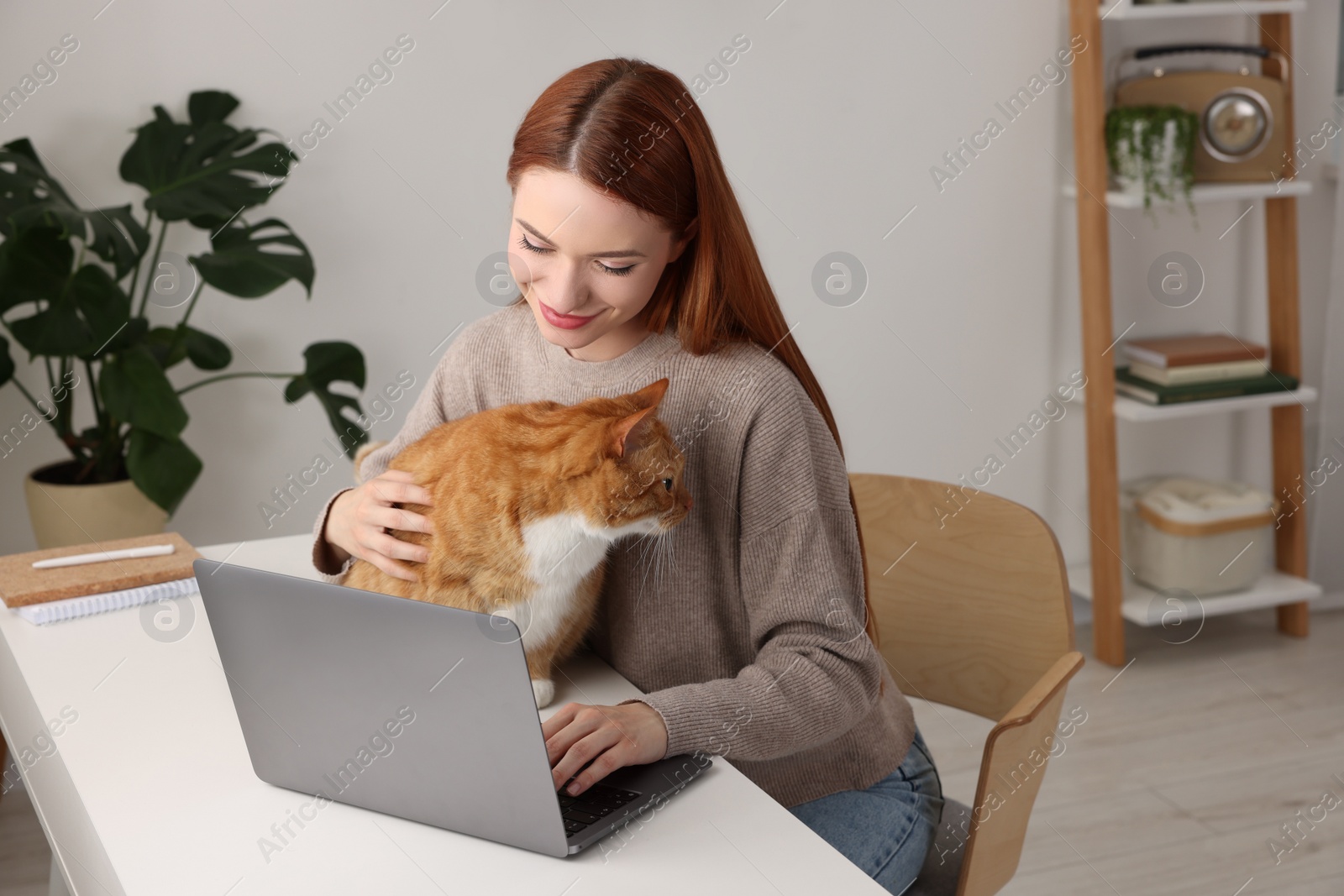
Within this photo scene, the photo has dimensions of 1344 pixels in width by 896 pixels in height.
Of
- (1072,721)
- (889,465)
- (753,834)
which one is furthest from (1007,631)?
(889,465)

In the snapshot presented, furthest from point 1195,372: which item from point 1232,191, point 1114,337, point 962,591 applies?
point 962,591

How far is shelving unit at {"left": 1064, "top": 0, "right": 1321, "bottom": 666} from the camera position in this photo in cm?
258

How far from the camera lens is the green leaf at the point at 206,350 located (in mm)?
2102

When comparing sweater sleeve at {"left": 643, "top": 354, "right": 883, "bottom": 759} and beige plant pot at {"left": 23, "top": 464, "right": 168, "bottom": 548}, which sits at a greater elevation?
sweater sleeve at {"left": 643, "top": 354, "right": 883, "bottom": 759}

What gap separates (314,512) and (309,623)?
1.75 m

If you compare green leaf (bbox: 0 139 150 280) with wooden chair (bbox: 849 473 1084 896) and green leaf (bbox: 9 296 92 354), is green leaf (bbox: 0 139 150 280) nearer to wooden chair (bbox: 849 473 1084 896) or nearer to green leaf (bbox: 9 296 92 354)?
green leaf (bbox: 9 296 92 354)

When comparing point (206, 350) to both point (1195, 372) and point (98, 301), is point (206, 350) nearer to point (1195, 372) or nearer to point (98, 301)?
point (98, 301)

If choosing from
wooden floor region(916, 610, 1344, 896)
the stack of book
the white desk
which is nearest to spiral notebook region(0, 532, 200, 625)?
the white desk

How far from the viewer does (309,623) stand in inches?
32.9

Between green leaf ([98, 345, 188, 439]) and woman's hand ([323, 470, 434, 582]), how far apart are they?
1.01 m

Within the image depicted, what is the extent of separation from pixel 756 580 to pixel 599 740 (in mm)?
258

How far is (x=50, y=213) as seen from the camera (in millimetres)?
1907

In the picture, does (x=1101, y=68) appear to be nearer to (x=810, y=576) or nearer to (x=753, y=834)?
(x=810, y=576)

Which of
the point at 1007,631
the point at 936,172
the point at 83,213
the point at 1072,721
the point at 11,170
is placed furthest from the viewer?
the point at 936,172
